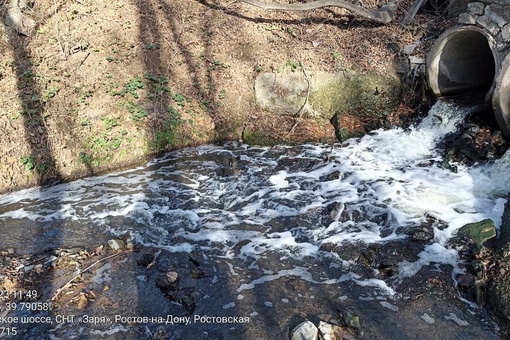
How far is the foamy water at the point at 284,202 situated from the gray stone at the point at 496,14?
2062mm

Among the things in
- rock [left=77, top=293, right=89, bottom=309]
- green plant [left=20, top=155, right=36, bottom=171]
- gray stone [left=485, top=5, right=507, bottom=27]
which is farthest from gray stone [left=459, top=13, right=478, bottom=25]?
green plant [left=20, top=155, right=36, bottom=171]

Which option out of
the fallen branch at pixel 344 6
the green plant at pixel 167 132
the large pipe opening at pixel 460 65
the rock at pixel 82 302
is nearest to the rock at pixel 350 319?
the rock at pixel 82 302

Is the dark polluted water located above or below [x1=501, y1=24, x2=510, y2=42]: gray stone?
below

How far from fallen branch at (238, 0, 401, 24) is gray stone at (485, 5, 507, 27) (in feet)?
12.2

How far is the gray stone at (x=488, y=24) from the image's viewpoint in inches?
296

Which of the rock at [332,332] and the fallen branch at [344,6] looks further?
the fallen branch at [344,6]

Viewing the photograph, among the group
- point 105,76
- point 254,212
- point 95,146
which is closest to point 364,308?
point 254,212

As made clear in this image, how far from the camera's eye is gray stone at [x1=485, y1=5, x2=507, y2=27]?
738 cm

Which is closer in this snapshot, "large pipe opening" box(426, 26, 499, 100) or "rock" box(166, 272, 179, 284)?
"rock" box(166, 272, 179, 284)

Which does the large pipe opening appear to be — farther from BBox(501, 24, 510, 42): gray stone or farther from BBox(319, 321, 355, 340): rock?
BBox(319, 321, 355, 340): rock

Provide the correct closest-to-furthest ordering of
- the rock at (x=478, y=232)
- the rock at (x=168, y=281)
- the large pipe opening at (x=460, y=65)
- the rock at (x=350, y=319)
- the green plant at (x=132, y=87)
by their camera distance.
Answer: the rock at (x=350, y=319) → the rock at (x=168, y=281) → the rock at (x=478, y=232) → the large pipe opening at (x=460, y=65) → the green plant at (x=132, y=87)

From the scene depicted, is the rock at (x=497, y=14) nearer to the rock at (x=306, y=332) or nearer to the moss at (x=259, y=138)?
the moss at (x=259, y=138)

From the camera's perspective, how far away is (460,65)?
9.44m

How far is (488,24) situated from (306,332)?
22.6 ft
